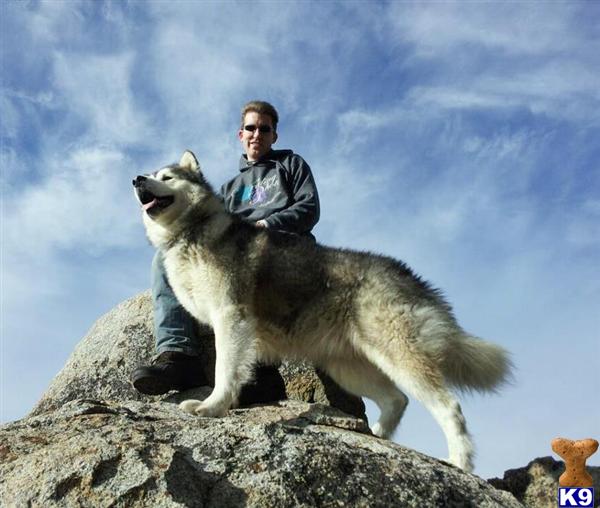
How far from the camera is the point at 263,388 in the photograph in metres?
6.96

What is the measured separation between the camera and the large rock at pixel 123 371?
773cm

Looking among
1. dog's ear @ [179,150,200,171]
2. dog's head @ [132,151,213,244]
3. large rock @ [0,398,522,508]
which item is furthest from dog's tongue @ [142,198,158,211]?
large rock @ [0,398,522,508]

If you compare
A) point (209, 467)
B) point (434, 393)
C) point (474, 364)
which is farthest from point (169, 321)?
point (209, 467)

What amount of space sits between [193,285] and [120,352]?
2338mm

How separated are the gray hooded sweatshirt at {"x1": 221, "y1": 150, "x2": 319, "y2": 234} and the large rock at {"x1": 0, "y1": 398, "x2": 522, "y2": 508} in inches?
120

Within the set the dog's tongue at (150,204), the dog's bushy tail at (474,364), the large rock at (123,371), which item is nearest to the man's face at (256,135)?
the dog's tongue at (150,204)

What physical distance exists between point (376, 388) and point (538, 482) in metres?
1.79

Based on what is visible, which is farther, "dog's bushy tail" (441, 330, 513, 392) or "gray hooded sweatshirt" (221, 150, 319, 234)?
"gray hooded sweatshirt" (221, 150, 319, 234)

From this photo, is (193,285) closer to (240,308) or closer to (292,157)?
(240,308)

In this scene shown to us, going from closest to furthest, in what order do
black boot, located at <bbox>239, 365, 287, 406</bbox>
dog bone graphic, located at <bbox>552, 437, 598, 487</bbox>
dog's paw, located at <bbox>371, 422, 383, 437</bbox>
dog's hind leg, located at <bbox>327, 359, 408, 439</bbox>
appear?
1. dog bone graphic, located at <bbox>552, 437, 598, 487</bbox>
2. dog's paw, located at <bbox>371, 422, 383, 437</bbox>
3. dog's hind leg, located at <bbox>327, 359, 408, 439</bbox>
4. black boot, located at <bbox>239, 365, 287, 406</bbox>

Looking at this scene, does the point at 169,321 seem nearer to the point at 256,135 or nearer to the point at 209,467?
the point at 256,135

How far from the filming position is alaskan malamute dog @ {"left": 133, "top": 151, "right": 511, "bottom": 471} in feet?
19.2

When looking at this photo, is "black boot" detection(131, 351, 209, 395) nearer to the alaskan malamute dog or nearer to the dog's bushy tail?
the alaskan malamute dog

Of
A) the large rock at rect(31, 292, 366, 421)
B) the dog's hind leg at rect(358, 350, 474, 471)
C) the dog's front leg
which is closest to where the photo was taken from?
the dog's hind leg at rect(358, 350, 474, 471)
